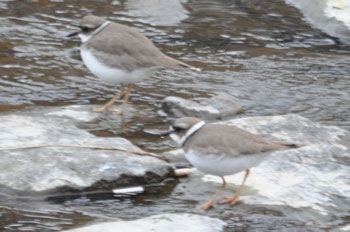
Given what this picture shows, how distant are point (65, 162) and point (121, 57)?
6.98 ft

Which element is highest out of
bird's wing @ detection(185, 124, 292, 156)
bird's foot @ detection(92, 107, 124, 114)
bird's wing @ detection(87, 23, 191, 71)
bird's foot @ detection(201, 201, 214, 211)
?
bird's wing @ detection(87, 23, 191, 71)

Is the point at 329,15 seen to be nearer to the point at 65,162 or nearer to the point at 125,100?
the point at 125,100

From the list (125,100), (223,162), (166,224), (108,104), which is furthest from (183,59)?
(166,224)

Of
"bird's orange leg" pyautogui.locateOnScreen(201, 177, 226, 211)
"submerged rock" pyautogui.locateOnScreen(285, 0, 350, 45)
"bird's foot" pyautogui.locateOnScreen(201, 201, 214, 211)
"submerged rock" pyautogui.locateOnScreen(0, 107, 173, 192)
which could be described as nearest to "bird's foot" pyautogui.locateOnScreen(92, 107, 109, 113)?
"submerged rock" pyautogui.locateOnScreen(0, 107, 173, 192)

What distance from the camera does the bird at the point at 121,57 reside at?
8086mm

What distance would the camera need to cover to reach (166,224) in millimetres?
5352

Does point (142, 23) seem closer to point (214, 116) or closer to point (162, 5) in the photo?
point (162, 5)

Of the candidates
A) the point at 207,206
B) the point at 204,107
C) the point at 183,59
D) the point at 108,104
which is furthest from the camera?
the point at 183,59

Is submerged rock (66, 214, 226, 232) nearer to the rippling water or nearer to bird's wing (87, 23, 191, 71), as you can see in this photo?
the rippling water

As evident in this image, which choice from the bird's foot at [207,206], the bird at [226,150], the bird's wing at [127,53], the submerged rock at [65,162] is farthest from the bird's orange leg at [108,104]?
the bird's foot at [207,206]

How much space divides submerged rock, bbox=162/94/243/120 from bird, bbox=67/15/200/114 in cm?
44

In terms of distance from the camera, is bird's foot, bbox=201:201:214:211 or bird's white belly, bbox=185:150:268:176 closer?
bird's white belly, bbox=185:150:268:176

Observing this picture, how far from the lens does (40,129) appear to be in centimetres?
700

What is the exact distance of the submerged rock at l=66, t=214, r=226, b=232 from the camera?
5.20m
